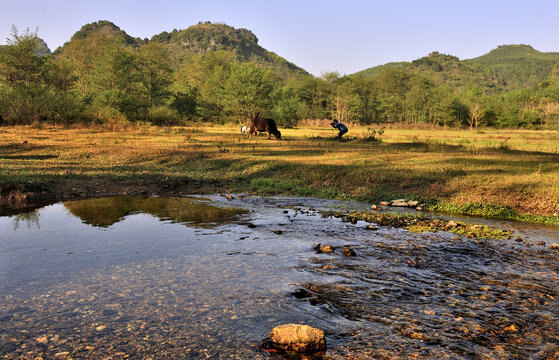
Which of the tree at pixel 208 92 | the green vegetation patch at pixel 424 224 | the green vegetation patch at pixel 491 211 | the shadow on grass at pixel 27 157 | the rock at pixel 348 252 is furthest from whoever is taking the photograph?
the tree at pixel 208 92

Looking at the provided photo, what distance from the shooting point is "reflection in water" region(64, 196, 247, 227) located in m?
9.41

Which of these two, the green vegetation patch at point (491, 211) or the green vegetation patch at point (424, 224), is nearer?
the green vegetation patch at point (424, 224)

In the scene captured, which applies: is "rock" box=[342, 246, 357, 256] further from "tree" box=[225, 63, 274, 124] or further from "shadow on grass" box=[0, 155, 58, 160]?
"tree" box=[225, 63, 274, 124]

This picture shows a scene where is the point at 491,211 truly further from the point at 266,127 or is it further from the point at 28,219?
the point at 266,127

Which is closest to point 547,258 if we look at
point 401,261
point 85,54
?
point 401,261

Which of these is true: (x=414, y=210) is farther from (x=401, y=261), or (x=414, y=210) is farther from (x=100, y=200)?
(x=100, y=200)

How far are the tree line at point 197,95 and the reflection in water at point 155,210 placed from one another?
937 inches

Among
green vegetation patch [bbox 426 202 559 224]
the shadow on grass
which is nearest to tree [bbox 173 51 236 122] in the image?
the shadow on grass

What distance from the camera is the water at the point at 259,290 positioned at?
13.1 feet

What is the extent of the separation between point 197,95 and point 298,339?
61256 millimetres

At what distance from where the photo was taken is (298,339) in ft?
12.5

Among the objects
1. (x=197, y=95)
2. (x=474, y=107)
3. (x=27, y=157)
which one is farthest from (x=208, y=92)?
(x=474, y=107)

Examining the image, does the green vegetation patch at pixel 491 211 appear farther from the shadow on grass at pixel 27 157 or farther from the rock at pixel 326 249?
the shadow on grass at pixel 27 157

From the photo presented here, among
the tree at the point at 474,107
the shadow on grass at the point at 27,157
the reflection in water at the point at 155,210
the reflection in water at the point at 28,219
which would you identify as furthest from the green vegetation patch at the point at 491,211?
the tree at the point at 474,107
